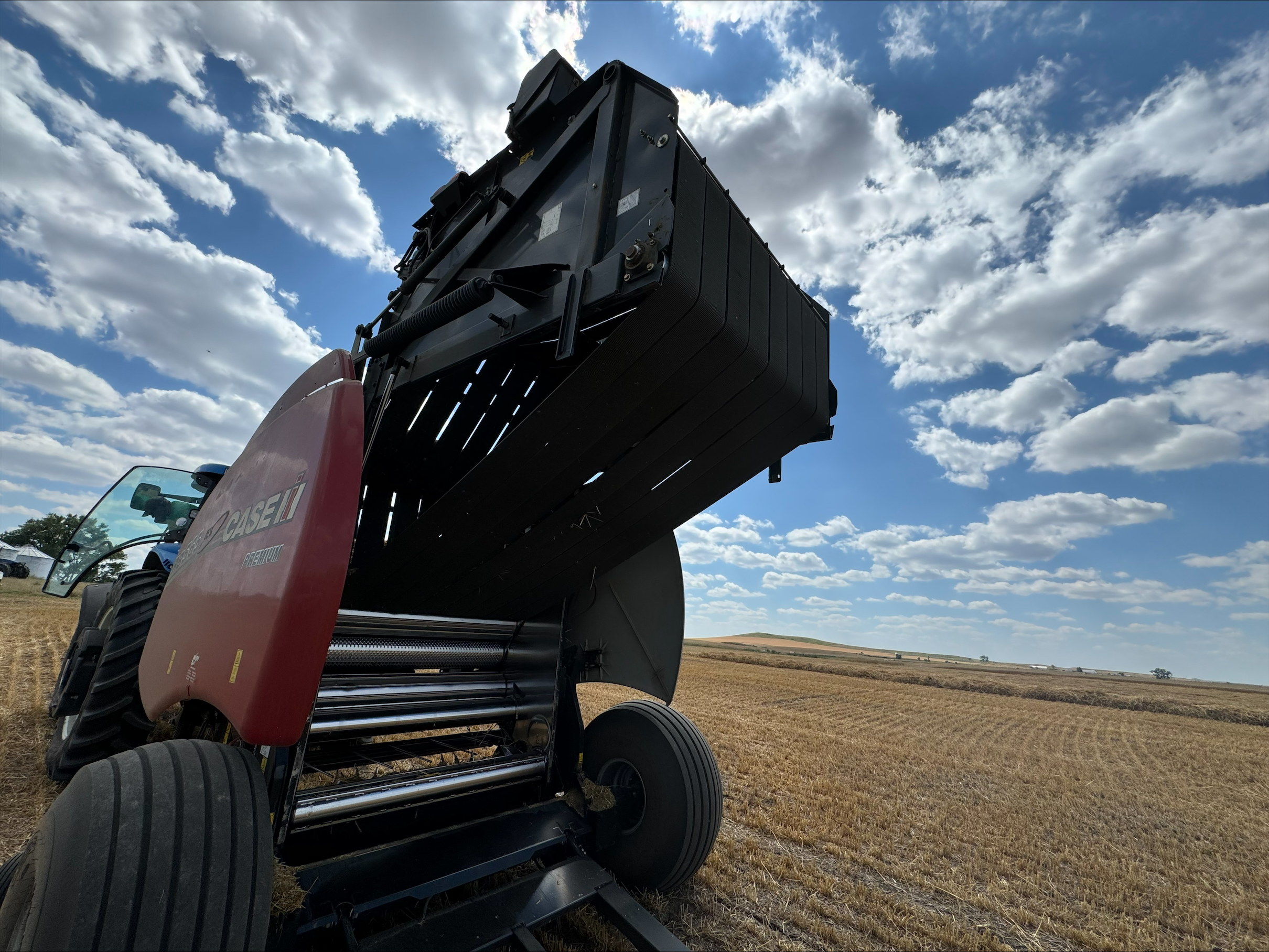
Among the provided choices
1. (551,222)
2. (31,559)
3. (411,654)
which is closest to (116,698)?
(411,654)

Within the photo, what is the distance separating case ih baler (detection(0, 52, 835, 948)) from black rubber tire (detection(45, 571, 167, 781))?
0.6 inches

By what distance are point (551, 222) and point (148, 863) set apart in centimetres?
232

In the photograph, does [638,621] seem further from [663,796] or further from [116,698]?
[116,698]

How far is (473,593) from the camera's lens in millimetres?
2943

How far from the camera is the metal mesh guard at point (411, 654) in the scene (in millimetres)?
2549

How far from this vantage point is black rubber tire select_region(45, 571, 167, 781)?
3.11m

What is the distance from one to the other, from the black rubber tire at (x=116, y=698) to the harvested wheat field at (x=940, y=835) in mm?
430

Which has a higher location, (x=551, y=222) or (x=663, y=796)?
(x=551, y=222)

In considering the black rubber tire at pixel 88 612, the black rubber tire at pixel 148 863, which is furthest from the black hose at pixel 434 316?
the black rubber tire at pixel 88 612

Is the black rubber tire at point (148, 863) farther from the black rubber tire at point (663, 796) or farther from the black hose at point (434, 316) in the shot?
the black rubber tire at point (663, 796)

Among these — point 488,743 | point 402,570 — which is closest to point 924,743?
point 488,743

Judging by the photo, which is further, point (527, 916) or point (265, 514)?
point (527, 916)

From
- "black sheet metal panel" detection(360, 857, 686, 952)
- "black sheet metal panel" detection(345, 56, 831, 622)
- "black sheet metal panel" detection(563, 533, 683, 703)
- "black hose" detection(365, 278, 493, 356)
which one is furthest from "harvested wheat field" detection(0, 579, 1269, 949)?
"black hose" detection(365, 278, 493, 356)

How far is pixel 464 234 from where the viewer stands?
121 inches
